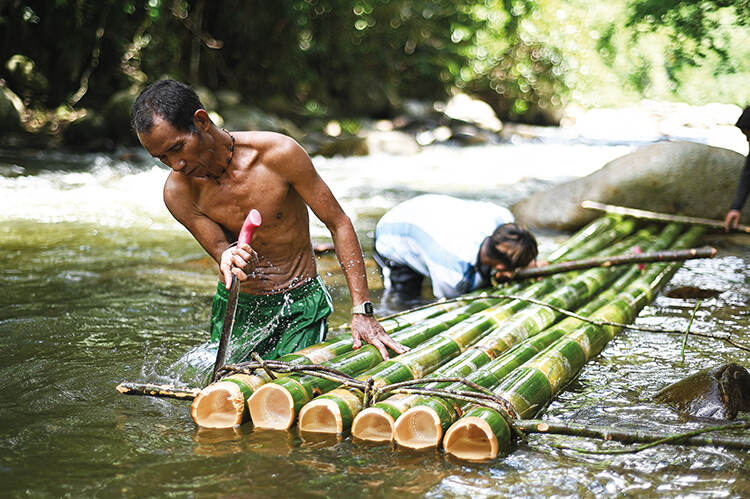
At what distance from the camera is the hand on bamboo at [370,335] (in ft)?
9.98

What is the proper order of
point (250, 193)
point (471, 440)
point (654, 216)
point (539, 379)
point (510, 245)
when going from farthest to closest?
point (654, 216), point (510, 245), point (250, 193), point (539, 379), point (471, 440)

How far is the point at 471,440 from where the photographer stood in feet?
7.79

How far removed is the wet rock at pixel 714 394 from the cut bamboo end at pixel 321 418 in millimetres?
1351

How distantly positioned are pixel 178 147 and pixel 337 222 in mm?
746

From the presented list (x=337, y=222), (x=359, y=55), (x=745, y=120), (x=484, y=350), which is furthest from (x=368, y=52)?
(x=484, y=350)

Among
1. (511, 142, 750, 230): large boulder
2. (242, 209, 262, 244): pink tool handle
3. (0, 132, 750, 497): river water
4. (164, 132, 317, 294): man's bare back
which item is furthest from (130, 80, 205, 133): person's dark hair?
(511, 142, 750, 230): large boulder

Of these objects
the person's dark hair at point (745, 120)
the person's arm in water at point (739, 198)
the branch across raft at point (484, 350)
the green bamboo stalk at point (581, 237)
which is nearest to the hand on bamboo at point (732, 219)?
the person's arm in water at point (739, 198)

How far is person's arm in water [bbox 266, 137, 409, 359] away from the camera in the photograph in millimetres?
3025

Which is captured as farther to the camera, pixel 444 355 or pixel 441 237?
pixel 441 237

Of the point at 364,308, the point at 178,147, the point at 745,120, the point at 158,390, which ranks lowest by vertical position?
the point at 158,390

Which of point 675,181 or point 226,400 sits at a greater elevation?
point 675,181

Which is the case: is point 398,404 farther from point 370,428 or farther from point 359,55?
point 359,55

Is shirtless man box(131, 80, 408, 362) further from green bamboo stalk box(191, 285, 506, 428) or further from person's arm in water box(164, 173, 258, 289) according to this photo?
green bamboo stalk box(191, 285, 506, 428)

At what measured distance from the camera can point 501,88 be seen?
76.4ft
